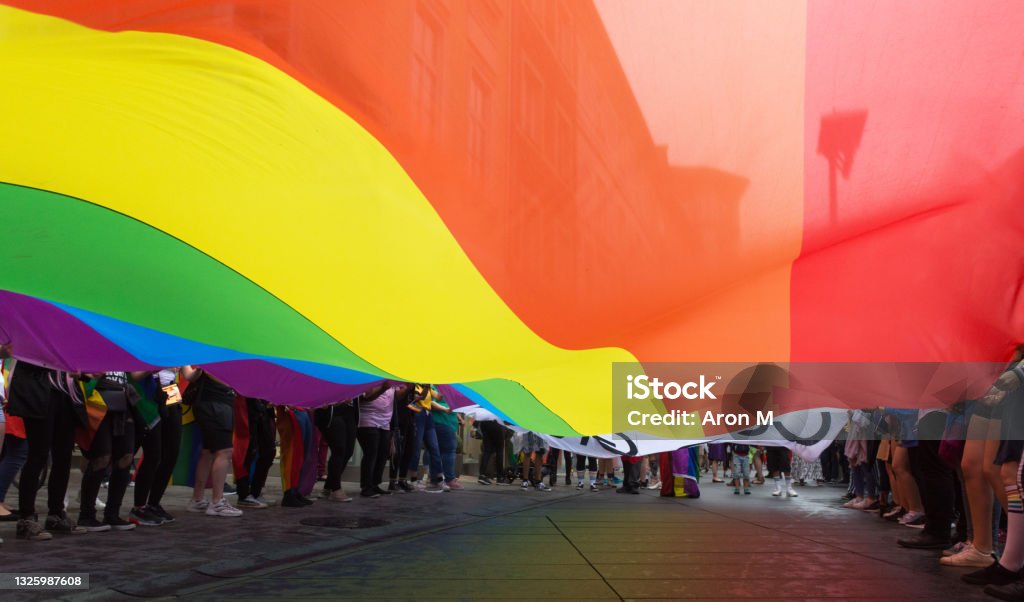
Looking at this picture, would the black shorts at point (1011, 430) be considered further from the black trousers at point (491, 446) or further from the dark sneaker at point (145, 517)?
the black trousers at point (491, 446)

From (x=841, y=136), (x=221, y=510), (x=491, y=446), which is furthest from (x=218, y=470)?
(x=491, y=446)

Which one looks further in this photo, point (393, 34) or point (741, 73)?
point (741, 73)

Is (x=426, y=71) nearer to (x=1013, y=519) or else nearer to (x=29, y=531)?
(x=1013, y=519)

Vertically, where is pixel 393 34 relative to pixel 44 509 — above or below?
above

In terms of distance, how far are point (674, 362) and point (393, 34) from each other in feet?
7.97

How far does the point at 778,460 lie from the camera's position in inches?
639

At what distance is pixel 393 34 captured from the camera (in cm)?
315

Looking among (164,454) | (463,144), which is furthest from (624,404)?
(164,454)

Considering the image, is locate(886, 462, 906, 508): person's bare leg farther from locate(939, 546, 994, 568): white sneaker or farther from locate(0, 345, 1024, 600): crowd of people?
locate(939, 546, 994, 568): white sneaker

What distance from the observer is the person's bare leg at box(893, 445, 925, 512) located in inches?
355

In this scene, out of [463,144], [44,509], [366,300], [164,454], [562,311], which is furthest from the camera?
[44,509]

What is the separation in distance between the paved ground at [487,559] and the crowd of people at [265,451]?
33 centimetres

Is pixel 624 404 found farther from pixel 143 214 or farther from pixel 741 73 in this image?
pixel 143 214

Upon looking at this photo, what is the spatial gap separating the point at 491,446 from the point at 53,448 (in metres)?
11.3
